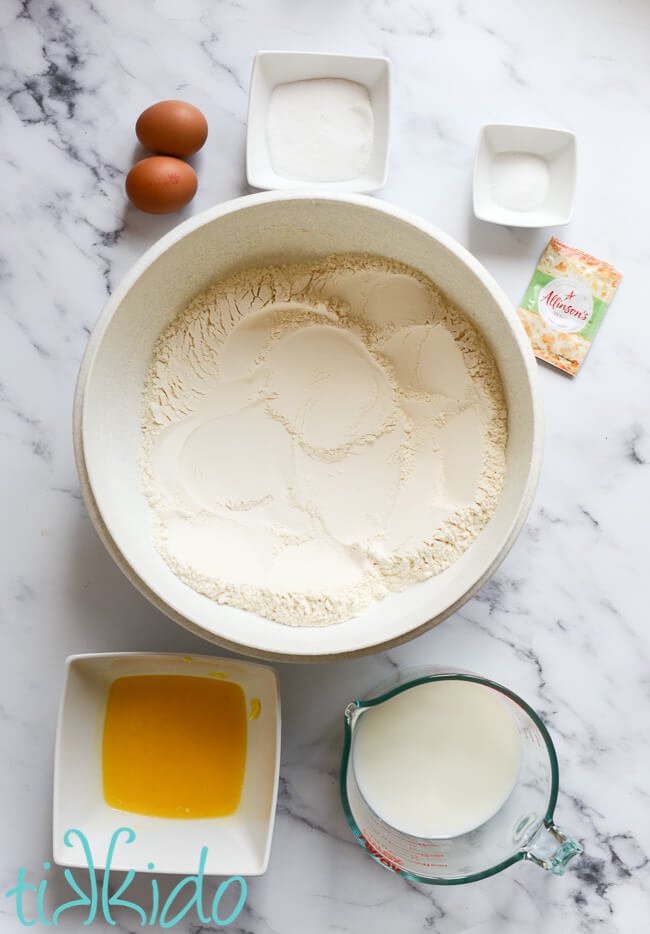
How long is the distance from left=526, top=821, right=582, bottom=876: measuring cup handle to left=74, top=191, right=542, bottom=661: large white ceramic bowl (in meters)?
0.38

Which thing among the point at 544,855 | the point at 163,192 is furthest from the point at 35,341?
the point at 544,855

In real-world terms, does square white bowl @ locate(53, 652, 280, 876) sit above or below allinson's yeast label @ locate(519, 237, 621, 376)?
below

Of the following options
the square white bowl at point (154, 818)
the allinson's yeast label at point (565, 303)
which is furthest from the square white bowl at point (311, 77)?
the square white bowl at point (154, 818)

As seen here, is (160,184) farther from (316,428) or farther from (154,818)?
(154,818)

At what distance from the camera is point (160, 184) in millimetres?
1220

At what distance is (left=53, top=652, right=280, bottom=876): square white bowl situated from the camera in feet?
3.77

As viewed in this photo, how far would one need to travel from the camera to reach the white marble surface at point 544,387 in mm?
1269

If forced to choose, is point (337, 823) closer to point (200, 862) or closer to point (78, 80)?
point (200, 862)

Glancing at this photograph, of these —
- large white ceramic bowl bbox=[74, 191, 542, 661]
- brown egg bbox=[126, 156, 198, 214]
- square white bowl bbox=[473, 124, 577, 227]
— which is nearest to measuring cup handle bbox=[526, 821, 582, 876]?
large white ceramic bowl bbox=[74, 191, 542, 661]

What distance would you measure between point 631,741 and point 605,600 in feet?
0.81

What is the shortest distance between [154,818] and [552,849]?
0.62 metres

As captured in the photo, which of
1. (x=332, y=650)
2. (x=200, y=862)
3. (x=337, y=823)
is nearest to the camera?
(x=332, y=650)

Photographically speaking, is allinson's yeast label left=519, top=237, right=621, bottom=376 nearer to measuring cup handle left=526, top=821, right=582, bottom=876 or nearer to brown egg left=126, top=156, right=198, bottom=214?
brown egg left=126, top=156, right=198, bottom=214

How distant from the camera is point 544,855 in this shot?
3.68 feet
